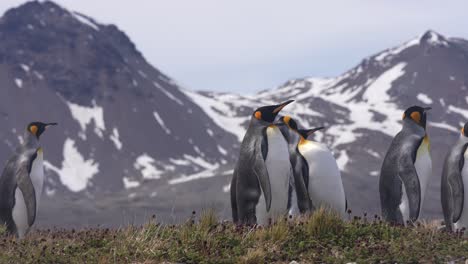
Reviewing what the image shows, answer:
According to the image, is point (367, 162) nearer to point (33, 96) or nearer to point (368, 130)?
point (368, 130)

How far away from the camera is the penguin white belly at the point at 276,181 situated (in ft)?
43.2

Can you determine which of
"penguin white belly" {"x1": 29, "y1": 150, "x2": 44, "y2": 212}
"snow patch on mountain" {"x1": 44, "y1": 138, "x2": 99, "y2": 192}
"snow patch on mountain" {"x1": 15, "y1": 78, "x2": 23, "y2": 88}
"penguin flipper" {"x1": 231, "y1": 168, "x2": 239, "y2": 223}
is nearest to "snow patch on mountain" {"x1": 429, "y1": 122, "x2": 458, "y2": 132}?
"snow patch on mountain" {"x1": 44, "y1": 138, "x2": 99, "y2": 192}

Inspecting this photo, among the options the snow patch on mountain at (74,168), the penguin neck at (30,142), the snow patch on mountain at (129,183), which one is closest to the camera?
the penguin neck at (30,142)

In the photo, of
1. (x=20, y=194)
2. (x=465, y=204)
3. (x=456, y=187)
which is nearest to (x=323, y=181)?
(x=456, y=187)

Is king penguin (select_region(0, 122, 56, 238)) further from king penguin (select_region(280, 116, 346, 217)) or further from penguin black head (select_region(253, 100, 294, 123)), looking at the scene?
king penguin (select_region(280, 116, 346, 217))

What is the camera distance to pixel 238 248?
976 cm

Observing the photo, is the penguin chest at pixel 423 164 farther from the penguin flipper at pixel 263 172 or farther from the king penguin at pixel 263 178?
the penguin flipper at pixel 263 172

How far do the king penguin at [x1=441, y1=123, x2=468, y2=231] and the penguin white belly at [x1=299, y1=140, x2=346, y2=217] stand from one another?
2021mm

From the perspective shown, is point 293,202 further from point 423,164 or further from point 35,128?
point 35,128

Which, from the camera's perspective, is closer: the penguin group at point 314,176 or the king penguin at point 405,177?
the penguin group at point 314,176

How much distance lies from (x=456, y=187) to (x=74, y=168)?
139 metres

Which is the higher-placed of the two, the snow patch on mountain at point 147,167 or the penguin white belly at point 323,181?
the penguin white belly at point 323,181

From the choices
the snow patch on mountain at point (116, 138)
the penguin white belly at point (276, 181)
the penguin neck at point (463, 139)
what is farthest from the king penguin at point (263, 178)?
the snow patch on mountain at point (116, 138)

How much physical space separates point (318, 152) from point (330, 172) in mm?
472
